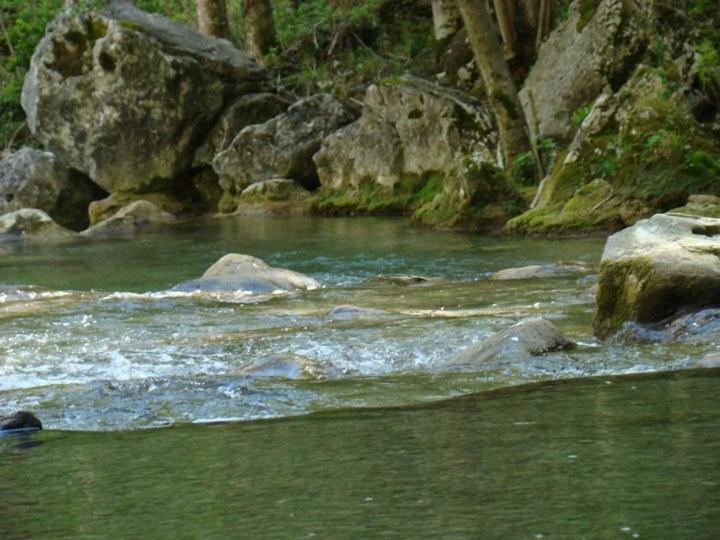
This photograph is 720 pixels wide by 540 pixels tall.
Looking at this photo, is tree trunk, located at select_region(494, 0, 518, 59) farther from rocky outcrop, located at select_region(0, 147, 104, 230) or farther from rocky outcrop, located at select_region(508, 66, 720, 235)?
rocky outcrop, located at select_region(0, 147, 104, 230)

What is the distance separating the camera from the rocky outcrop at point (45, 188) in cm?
2411

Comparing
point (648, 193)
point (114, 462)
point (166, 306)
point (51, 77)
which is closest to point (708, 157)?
point (648, 193)

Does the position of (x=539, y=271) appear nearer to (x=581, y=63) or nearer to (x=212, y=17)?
(x=581, y=63)

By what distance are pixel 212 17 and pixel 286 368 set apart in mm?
21207

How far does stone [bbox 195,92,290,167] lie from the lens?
24172mm

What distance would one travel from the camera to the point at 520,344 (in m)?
6.54

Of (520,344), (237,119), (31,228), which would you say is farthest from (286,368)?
(237,119)

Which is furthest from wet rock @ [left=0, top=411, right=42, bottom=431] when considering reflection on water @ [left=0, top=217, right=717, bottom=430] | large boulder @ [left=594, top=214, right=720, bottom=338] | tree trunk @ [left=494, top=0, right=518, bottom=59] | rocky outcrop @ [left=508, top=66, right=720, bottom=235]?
tree trunk @ [left=494, top=0, right=518, bottom=59]

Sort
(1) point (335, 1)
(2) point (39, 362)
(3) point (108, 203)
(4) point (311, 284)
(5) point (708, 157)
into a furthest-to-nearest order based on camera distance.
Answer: (1) point (335, 1) < (3) point (108, 203) < (5) point (708, 157) < (4) point (311, 284) < (2) point (39, 362)

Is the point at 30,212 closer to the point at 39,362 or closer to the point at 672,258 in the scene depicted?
the point at 39,362

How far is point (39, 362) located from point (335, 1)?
20519 mm

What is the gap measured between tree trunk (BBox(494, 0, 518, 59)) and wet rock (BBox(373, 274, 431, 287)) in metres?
10.2

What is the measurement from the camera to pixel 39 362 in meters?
7.50

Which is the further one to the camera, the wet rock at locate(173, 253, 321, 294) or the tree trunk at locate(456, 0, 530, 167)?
the tree trunk at locate(456, 0, 530, 167)
